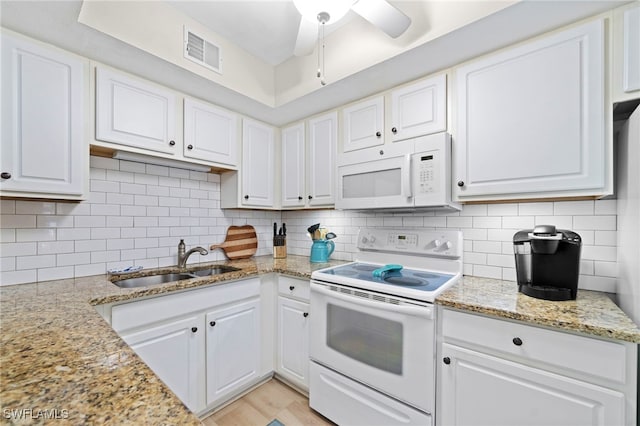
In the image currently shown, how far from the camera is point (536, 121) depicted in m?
1.40

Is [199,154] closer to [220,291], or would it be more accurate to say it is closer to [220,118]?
[220,118]

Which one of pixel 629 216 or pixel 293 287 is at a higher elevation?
pixel 629 216

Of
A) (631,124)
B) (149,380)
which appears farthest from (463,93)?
(149,380)

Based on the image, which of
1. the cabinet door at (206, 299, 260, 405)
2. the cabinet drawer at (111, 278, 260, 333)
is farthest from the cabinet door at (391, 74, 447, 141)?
the cabinet door at (206, 299, 260, 405)

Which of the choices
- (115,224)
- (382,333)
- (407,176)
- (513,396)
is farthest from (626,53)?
(115,224)

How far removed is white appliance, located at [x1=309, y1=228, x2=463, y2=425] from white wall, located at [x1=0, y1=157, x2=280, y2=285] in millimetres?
1219

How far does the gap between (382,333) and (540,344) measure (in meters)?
0.68

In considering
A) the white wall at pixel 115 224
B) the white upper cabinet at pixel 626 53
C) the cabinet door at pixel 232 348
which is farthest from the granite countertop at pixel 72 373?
the white upper cabinet at pixel 626 53

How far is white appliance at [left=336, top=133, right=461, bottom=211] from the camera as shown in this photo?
1651 mm

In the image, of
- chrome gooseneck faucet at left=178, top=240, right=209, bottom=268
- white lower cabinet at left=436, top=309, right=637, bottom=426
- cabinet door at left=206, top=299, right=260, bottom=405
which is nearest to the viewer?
white lower cabinet at left=436, top=309, right=637, bottom=426

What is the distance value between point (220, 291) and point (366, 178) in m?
1.23

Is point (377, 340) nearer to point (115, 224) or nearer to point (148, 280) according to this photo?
point (148, 280)

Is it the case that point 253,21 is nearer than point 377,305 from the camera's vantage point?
No

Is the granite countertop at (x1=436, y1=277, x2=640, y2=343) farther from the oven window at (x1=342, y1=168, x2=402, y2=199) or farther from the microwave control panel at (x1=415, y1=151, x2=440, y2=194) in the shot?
the oven window at (x1=342, y1=168, x2=402, y2=199)
